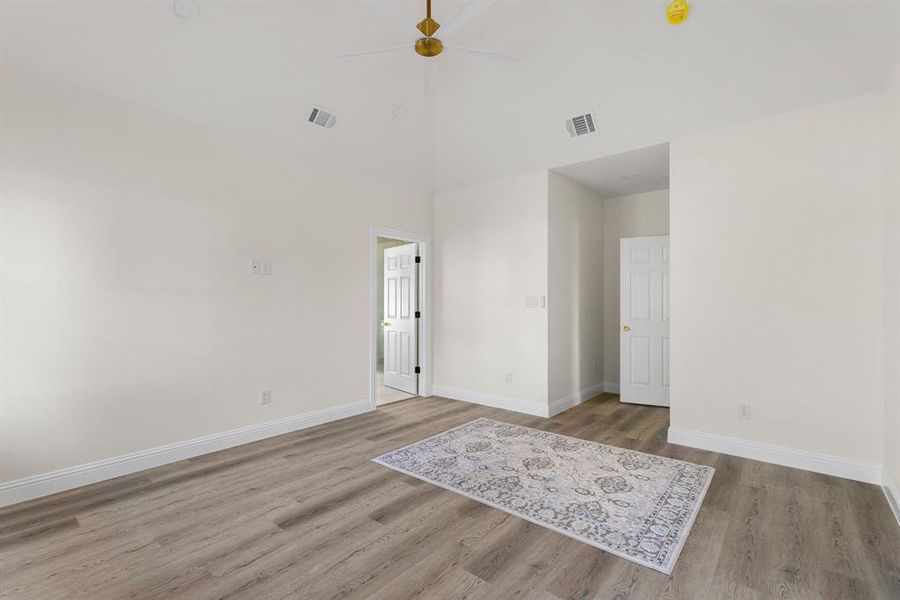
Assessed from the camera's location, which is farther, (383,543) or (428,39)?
(428,39)

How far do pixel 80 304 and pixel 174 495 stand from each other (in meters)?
1.52

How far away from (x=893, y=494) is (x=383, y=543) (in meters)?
3.23

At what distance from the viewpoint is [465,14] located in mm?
A: 2424

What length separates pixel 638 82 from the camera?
348 cm

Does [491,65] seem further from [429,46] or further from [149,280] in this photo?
[149,280]

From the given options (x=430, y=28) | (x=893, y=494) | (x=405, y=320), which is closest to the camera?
(x=430, y=28)

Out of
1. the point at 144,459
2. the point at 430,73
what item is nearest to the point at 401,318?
the point at 144,459

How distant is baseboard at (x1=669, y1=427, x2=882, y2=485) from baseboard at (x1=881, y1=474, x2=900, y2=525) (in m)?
0.13

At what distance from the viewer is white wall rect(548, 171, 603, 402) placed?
4.93 metres

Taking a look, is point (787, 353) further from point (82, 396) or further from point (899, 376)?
point (82, 396)

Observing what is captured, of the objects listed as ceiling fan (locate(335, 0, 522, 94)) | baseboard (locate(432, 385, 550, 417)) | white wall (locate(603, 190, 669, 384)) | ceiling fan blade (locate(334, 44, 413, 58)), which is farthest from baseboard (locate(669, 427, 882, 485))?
ceiling fan blade (locate(334, 44, 413, 58))

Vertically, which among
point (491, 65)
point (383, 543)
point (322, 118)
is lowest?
point (383, 543)

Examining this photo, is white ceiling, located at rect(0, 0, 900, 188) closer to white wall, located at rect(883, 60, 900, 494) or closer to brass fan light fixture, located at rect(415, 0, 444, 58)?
brass fan light fixture, located at rect(415, 0, 444, 58)

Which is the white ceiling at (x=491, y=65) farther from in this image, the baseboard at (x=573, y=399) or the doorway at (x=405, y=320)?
the baseboard at (x=573, y=399)
